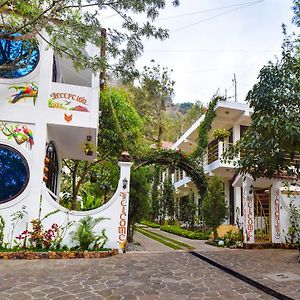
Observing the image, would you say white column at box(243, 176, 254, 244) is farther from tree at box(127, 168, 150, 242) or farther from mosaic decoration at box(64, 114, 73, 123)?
mosaic decoration at box(64, 114, 73, 123)

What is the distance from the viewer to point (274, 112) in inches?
332

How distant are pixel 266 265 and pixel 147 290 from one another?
11.8 feet

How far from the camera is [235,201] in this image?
16.7 metres

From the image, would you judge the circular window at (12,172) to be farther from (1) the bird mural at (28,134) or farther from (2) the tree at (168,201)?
(2) the tree at (168,201)

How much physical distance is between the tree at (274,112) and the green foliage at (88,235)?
4.72m

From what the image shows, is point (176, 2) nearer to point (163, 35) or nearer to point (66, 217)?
point (163, 35)

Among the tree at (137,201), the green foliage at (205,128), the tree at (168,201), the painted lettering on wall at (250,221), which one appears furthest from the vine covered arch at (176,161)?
the tree at (168,201)

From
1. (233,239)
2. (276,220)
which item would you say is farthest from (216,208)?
(276,220)


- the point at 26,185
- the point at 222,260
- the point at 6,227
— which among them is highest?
the point at 26,185

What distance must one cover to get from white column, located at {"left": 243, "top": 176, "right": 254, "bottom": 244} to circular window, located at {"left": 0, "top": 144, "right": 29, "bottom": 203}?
715 cm

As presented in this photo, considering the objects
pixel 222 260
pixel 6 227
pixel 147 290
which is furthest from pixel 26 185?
pixel 222 260

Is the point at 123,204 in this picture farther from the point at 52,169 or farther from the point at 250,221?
the point at 250,221

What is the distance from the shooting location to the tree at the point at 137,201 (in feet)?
37.5

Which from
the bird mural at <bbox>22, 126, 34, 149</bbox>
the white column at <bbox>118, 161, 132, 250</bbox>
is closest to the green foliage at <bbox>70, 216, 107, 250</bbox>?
the white column at <bbox>118, 161, 132, 250</bbox>
